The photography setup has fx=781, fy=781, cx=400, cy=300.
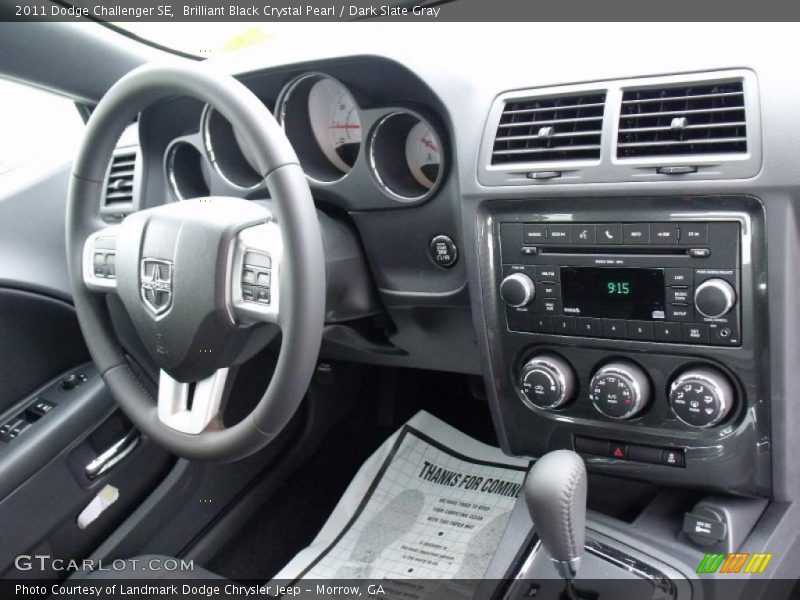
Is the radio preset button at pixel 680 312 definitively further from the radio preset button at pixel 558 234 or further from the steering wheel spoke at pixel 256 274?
the steering wheel spoke at pixel 256 274

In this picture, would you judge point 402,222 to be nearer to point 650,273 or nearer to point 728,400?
point 650,273

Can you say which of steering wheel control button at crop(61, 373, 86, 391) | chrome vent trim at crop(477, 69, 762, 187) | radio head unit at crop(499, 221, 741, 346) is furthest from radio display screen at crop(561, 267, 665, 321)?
steering wheel control button at crop(61, 373, 86, 391)

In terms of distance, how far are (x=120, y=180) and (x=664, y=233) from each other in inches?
39.7

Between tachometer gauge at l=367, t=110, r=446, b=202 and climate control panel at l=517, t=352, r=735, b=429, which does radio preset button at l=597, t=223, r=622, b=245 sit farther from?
tachometer gauge at l=367, t=110, r=446, b=202

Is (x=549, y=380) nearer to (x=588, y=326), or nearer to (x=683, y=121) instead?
(x=588, y=326)

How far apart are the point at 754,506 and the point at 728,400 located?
164 millimetres

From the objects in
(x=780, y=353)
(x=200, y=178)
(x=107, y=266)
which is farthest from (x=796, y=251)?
(x=200, y=178)

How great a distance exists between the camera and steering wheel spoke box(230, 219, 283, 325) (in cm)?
92

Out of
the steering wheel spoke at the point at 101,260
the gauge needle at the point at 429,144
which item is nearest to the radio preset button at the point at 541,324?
the gauge needle at the point at 429,144

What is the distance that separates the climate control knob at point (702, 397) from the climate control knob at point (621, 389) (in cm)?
4

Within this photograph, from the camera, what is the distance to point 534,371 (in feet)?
3.39

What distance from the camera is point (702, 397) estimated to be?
912mm

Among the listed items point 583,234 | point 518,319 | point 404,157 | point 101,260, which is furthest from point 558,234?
point 101,260

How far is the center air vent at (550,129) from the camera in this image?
93 centimetres
